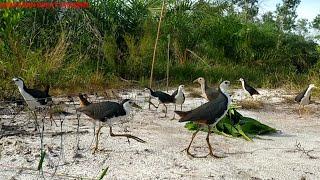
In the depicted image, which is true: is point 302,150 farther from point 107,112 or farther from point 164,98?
point 164,98

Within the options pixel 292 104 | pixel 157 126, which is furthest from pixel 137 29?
pixel 157 126

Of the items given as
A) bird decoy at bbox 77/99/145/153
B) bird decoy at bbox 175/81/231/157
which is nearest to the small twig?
bird decoy at bbox 175/81/231/157

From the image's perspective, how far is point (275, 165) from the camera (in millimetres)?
5406

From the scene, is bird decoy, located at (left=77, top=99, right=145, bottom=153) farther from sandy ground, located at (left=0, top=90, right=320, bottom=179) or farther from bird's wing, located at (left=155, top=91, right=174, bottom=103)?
bird's wing, located at (left=155, top=91, right=174, bottom=103)

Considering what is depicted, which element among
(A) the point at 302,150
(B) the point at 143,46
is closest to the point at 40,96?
(A) the point at 302,150

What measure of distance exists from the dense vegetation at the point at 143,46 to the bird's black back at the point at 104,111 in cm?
323

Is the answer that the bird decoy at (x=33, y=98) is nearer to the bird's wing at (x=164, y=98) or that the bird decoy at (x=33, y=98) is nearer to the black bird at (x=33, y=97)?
the black bird at (x=33, y=97)

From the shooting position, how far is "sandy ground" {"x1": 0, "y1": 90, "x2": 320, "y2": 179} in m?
5.03

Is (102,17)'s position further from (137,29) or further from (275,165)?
(275,165)

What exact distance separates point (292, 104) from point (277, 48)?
21.0ft

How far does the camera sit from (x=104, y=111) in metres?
5.83

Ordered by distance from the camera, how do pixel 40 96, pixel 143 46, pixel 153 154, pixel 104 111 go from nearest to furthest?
pixel 153 154, pixel 104 111, pixel 40 96, pixel 143 46

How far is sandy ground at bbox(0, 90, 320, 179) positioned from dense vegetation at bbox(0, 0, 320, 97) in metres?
2.82

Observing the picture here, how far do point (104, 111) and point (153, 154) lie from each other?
752 millimetres
